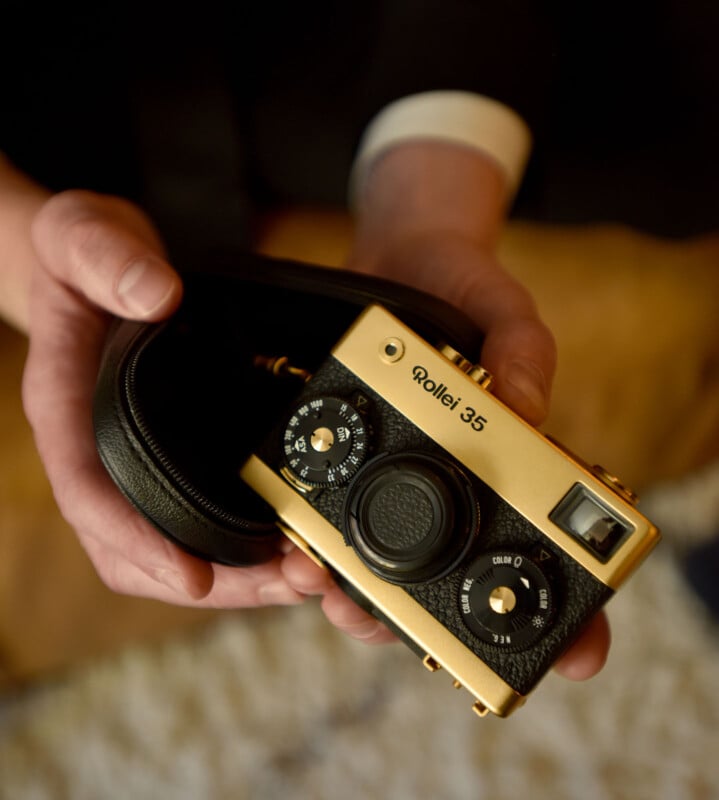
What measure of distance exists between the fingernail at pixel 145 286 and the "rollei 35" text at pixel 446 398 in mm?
157

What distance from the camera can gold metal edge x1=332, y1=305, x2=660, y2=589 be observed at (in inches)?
17.0

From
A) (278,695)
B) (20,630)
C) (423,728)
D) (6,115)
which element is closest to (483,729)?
(423,728)

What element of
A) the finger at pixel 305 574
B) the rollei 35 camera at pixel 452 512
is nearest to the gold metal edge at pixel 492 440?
the rollei 35 camera at pixel 452 512

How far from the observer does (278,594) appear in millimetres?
513

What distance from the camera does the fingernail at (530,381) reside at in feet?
1.54

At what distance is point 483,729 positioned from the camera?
0.93 meters

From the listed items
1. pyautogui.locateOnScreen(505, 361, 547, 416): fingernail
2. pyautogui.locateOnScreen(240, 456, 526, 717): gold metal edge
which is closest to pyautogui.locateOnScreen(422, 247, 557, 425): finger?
pyautogui.locateOnScreen(505, 361, 547, 416): fingernail

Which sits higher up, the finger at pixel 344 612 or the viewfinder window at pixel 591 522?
the viewfinder window at pixel 591 522

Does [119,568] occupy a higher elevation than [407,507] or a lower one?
lower

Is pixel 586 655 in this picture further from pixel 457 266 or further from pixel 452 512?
pixel 457 266

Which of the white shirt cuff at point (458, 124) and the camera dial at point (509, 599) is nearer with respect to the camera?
the camera dial at point (509, 599)

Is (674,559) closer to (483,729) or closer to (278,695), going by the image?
(483,729)

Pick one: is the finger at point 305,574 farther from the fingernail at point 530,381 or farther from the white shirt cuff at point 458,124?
the white shirt cuff at point 458,124

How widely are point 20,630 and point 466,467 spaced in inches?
24.3
